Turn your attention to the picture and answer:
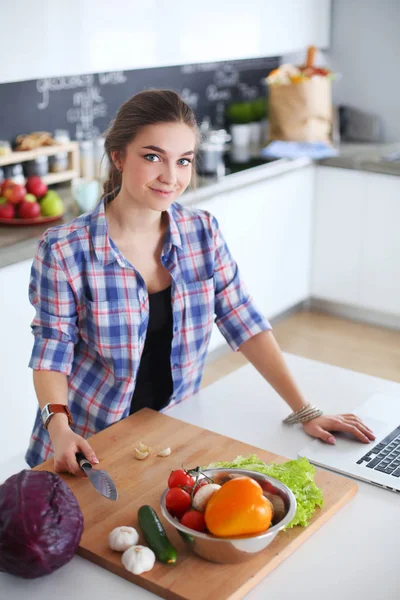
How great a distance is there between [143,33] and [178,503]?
2312 millimetres

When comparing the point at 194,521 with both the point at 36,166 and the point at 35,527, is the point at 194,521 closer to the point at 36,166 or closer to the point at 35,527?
the point at 35,527

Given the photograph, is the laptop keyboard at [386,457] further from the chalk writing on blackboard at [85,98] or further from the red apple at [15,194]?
the chalk writing on blackboard at [85,98]

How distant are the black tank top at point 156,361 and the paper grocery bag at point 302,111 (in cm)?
234

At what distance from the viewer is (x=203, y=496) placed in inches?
45.5

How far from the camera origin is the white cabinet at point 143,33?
104 inches

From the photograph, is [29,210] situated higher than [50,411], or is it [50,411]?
[29,210]

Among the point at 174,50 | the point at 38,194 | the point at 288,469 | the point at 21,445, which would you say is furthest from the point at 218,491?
the point at 174,50

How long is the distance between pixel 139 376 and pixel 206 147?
190cm

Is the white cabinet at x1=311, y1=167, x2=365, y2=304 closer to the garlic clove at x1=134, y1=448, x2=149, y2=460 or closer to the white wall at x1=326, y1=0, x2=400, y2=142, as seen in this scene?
the white wall at x1=326, y1=0, x2=400, y2=142

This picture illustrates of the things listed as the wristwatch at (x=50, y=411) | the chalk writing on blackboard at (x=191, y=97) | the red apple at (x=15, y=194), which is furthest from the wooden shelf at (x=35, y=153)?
the wristwatch at (x=50, y=411)

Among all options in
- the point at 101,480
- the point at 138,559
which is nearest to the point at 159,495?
the point at 101,480

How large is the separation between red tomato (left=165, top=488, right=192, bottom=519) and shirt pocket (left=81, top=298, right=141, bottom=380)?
573 mm

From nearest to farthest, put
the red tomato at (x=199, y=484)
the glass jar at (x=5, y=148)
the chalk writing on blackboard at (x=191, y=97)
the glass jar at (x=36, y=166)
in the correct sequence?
the red tomato at (x=199, y=484) < the glass jar at (x=5, y=148) < the glass jar at (x=36, y=166) < the chalk writing on blackboard at (x=191, y=97)

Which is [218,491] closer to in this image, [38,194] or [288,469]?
[288,469]
